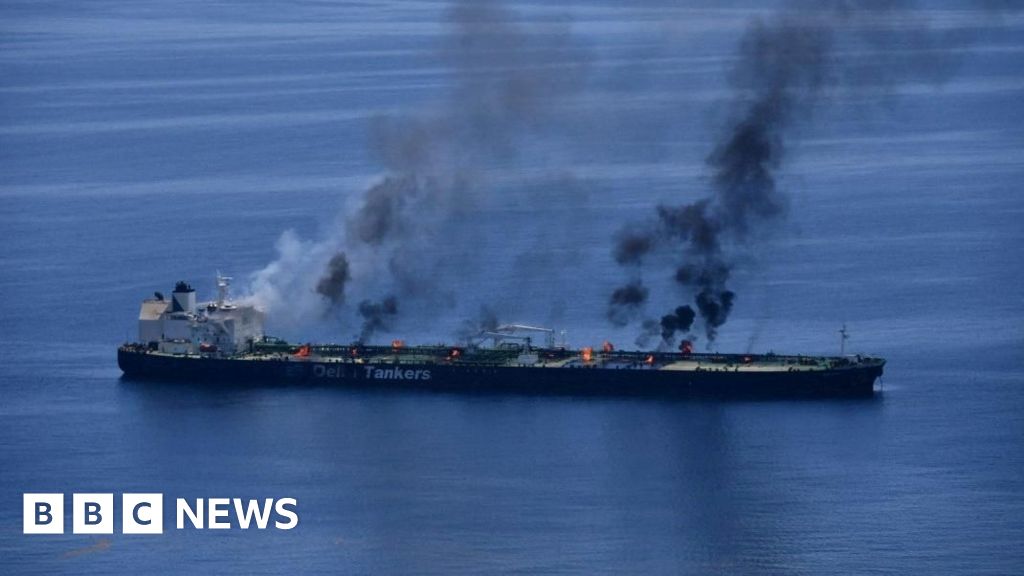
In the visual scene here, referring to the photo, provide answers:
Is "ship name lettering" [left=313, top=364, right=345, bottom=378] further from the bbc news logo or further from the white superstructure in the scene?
the bbc news logo

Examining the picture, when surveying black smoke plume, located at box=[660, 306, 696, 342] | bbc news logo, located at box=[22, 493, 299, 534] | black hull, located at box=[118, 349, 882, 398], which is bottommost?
bbc news logo, located at box=[22, 493, 299, 534]

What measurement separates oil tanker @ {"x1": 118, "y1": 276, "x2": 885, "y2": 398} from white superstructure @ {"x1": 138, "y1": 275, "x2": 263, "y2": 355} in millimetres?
45

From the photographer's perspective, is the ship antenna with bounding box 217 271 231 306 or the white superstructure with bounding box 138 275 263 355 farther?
the ship antenna with bounding box 217 271 231 306

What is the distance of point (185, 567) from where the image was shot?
9775cm

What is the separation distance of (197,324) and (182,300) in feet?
5.22

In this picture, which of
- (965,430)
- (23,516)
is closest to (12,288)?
(23,516)

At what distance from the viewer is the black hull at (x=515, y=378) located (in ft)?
399

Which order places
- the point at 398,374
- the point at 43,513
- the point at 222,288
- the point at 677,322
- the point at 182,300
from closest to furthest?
the point at 43,513
the point at 398,374
the point at 677,322
the point at 182,300
the point at 222,288

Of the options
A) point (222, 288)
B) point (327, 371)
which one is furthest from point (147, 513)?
point (222, 288)

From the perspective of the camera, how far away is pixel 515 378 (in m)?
125

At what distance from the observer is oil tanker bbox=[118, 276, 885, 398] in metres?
122

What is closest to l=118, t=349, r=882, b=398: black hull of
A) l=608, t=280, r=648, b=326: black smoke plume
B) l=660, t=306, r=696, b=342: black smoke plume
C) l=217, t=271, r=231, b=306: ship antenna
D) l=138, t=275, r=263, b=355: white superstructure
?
l=138, t=275, r=263, b=355: white superstructure

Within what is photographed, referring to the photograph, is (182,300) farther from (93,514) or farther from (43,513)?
(93,514)

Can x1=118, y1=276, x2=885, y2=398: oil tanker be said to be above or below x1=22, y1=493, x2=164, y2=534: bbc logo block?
above
